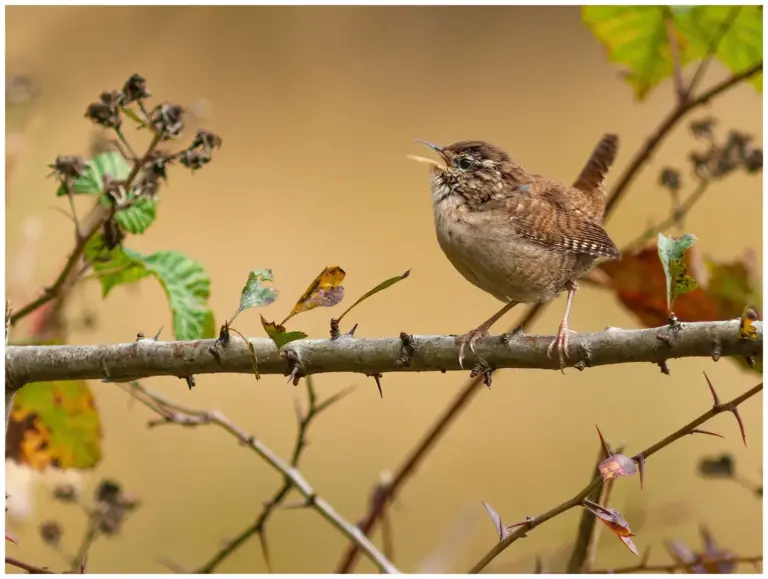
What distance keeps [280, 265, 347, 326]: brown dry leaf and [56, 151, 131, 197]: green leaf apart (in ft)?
2.62

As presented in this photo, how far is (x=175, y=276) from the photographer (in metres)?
1.96

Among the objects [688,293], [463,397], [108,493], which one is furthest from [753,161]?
[108,493]

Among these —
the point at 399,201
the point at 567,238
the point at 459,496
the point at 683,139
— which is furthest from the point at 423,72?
the point at 567,238

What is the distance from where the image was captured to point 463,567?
10.2ft

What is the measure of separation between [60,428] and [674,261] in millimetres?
1448

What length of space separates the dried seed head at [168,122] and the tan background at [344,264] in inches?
68.6

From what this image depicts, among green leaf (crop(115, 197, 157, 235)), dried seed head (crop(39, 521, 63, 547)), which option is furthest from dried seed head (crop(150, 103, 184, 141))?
dried seed head (crop(39, 521, 63, 547))

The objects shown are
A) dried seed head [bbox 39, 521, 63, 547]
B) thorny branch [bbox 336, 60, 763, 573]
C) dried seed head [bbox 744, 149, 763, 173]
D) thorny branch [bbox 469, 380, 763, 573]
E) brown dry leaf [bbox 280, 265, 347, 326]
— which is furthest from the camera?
dried seed head [bbox 744, 149, 763, 173]

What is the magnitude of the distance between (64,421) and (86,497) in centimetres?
62

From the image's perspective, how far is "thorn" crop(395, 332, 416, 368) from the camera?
147cm

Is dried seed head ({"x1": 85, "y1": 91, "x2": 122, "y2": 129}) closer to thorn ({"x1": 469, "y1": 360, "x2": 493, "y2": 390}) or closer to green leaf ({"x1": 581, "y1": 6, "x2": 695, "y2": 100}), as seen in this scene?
thorn ({"x1": 469, "y1": 360, "x2": 493, "y2": 390})

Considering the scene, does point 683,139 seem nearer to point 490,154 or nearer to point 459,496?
point 459,496

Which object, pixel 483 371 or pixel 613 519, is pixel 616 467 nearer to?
pixel 613 519

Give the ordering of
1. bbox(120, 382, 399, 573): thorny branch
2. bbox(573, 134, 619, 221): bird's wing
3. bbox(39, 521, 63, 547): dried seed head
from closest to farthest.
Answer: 1. bbox(120, 382, 399, 573): thorny branch
2. bbox(39, 521, 63, 547): dried seed head
3. bbox(573, 134, 619, 221): bird's wing
